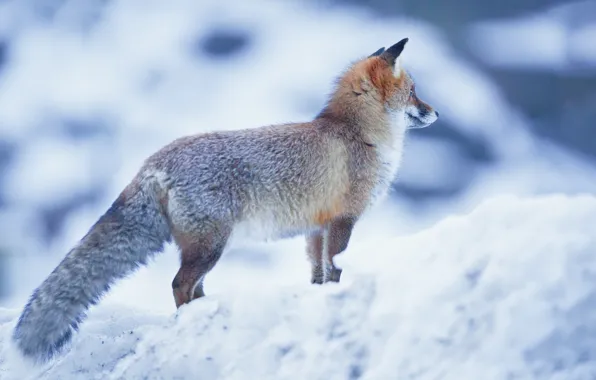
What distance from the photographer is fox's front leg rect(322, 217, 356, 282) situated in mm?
6484

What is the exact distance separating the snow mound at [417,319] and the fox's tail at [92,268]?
180 millimetres

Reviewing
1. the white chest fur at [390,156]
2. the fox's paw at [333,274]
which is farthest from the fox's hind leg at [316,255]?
the white chest fur at [390,156]

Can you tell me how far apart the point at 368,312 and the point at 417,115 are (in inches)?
110

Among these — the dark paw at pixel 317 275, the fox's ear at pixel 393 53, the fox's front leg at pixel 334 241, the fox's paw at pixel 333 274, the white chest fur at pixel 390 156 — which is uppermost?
the fox's ear at pixel 393 53

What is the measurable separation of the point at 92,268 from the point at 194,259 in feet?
2.35

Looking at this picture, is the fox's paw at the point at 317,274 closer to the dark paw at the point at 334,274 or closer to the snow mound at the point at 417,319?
the dark paw at the point at 334,274

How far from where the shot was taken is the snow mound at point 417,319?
4.28 meters

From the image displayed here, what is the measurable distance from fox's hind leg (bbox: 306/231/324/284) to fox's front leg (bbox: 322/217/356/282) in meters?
0.28

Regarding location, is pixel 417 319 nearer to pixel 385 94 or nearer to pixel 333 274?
pixel 333 274

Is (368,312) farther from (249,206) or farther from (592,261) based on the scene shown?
(249,206)

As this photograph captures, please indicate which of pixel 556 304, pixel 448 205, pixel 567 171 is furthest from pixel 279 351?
pixel 567 171

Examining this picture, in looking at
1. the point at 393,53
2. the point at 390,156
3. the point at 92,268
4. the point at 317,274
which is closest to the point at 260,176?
the point at 317,274

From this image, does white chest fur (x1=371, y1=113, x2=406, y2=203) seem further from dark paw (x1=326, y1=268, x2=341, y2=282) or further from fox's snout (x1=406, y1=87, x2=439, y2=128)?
dark paw (x1=326, y1=268, x2=341, y2=282)

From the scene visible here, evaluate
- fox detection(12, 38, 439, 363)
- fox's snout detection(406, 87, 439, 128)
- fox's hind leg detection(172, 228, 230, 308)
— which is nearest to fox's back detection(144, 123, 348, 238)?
fox detection(12, 38, 439, 363)
